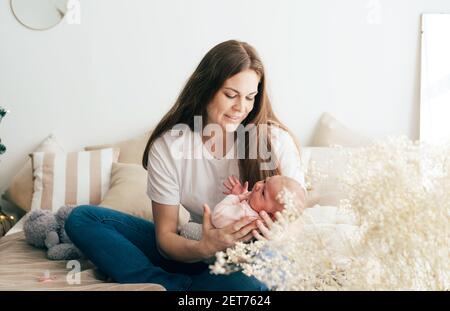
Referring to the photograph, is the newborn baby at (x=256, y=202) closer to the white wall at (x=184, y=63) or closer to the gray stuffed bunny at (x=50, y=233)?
the gray stuffed bunny at (x=50, y=233)

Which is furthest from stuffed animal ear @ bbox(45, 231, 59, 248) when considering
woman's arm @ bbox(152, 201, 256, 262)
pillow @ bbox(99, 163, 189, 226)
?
woman's arm @ bbox(152, 201, 256, 262)

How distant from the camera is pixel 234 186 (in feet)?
4.88

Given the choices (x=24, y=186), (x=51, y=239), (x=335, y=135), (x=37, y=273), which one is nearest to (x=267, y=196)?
(x=37, y=273)

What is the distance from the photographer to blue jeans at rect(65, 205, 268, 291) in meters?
1.34

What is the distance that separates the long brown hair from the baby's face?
0.18 meters

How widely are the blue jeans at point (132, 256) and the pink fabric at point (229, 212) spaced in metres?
0.13

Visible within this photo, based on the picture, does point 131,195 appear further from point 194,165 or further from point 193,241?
point 193,241

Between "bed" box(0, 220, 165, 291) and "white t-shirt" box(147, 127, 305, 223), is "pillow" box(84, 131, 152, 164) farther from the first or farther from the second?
"white t-shirt" box(147, 127, 305, 223)

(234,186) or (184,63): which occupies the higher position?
(184,63)

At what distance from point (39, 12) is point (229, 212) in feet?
6.07

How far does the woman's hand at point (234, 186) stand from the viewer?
1.46 meters

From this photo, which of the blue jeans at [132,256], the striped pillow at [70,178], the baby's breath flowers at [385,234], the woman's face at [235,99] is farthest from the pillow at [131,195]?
the baby's breath flowers at [385,234]


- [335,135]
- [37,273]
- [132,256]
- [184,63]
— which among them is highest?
[184,63]
